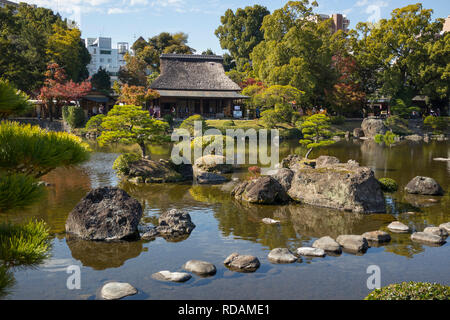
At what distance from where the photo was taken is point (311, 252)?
11.3 metres

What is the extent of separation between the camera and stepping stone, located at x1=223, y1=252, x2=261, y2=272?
1030 centimetres

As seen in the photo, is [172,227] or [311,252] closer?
[311,252]

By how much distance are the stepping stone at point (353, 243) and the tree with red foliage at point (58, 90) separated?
38516 mm

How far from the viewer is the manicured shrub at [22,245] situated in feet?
17.9

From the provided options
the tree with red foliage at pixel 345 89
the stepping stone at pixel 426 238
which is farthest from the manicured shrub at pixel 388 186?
the tree with red foliage at pixel 345 89

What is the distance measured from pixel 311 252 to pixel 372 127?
37971 millimetres

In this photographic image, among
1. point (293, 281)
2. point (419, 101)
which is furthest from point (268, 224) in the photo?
point (419, 101)

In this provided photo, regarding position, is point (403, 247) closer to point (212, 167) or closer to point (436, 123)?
point (212, 167)

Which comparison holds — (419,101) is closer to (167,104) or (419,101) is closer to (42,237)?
(167,104)

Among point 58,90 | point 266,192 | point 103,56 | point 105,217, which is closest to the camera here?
point 105,217

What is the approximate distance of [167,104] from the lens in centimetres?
4991

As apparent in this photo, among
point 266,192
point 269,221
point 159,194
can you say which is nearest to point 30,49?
point 159,194

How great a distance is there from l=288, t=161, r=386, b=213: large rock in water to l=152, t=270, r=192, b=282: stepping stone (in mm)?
8256

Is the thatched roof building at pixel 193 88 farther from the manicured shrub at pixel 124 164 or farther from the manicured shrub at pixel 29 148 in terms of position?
the manicured shrub at pixel 29 148
